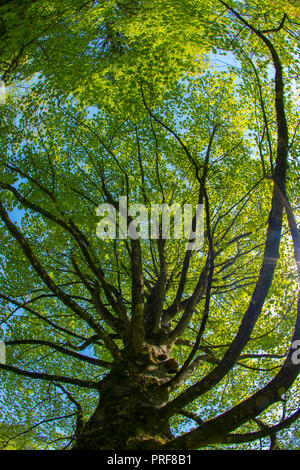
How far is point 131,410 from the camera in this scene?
10.3 feet

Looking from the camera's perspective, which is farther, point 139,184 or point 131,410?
point 139,184

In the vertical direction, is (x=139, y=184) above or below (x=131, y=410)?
above

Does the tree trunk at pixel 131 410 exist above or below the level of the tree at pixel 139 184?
below

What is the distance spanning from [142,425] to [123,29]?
9.15m

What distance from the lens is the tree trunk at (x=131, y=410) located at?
9.18 feet

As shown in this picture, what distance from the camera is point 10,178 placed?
584 cm

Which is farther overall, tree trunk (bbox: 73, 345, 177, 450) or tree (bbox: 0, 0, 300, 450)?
tree (bbox: 0, 0, 300, 450)

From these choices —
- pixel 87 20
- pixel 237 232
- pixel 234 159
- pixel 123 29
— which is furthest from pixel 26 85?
pixel 237 232

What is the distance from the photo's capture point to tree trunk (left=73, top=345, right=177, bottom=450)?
2.80 m

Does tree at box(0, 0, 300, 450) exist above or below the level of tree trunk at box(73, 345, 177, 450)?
above

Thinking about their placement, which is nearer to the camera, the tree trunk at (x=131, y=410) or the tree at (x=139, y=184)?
the tree trunk at (x=131, y=410)
